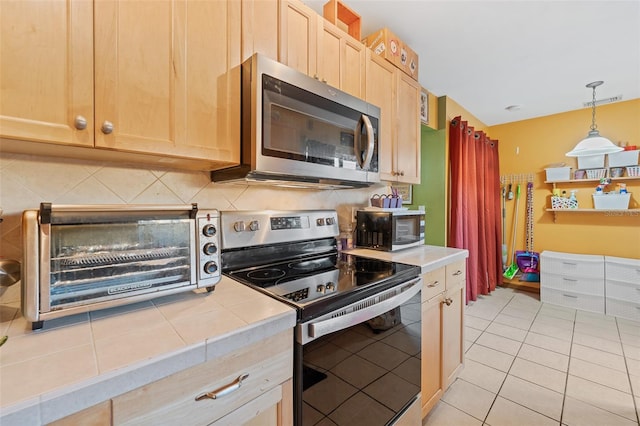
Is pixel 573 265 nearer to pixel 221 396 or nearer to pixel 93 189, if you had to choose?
pixel 221 396

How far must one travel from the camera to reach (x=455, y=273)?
170cm

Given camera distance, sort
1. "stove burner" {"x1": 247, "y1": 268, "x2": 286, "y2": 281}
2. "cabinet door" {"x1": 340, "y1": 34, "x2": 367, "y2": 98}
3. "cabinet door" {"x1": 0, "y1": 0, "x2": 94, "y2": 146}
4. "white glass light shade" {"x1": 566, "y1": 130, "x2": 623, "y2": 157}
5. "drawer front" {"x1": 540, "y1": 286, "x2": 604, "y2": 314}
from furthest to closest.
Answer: "drawer front" {"x1": 540, "y1": 286, "x2": 604, "y2": 314} → "white glass light shade" {"x1": 566, "y1": 130, "x2": 623, "y2": 157} → "cabinet door" {"x1": 340, "y1": 34, "x2": 367, "y2": 98} → "stove burner" {"x1": 247, "y1": 268, "x2": 286, "y2": 281} → "cabinet door" {"x1": 0, "y1": 0, "x2": 94, "y2": 146}

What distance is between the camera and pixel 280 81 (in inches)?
43.8

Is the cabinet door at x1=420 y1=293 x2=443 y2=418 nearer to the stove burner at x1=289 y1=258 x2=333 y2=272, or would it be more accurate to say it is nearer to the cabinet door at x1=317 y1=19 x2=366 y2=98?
the stove burner at x1=289 y1=258 x2=333 y2=272

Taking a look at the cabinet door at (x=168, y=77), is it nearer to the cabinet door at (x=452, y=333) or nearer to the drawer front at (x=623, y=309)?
the cabinet door at (x=452, y=333)

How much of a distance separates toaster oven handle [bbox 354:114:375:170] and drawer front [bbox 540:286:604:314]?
133 inches

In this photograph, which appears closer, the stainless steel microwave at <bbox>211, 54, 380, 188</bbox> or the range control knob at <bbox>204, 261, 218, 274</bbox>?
the range control knob at <bbox>204, 261, 218, 274</bbox>

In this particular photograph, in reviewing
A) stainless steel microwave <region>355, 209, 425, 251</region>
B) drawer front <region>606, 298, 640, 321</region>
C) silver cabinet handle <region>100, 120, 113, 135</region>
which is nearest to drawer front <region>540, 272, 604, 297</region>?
drawer front <region>606, 298, 640, 321</region>

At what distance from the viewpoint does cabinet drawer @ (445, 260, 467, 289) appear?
Result: 1622 millimetres

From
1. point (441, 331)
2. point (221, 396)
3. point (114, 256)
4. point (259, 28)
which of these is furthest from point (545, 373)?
point (259, 28)

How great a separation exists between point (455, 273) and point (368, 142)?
3.28 ft

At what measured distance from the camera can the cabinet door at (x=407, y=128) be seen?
1.95 metres

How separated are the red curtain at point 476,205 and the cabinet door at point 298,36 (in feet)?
7.85

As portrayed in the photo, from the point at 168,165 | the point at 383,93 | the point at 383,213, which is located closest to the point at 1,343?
the point at 168,165
